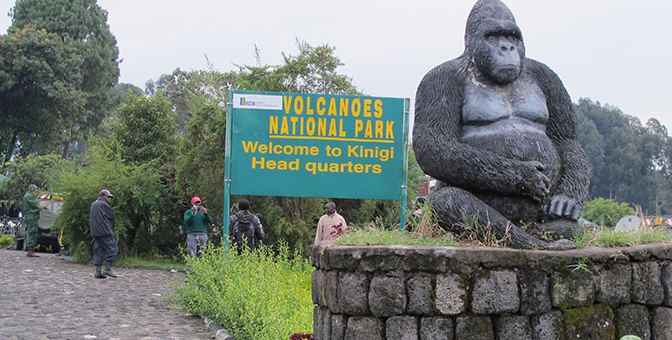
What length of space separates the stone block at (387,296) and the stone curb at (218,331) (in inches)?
122

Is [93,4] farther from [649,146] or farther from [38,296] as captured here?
[649,146]

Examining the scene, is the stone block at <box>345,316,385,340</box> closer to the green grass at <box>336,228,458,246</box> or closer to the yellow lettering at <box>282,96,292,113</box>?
the green grass at <box>336,228,458,246</box>

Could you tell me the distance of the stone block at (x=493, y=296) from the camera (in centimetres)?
→ 441

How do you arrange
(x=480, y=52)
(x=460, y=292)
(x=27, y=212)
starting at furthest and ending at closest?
(x=27, y=212)
(x=480, y=52)
(x=460, y=292)

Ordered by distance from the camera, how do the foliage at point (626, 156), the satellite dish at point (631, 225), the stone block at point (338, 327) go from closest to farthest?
the stone block at point (338, 327) < the satellite dish at point (631, 225) < the foliage at point (626, 156)

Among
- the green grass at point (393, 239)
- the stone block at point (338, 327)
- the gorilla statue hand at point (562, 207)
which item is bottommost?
the stone block at point (338, 327)

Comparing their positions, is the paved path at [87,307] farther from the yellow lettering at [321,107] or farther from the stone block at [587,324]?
the stone block at [587,324]

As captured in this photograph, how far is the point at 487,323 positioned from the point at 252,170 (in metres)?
6.67

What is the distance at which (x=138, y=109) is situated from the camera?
20.1 m

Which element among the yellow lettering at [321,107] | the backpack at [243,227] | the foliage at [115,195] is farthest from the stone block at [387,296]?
the foliage at [115,195]

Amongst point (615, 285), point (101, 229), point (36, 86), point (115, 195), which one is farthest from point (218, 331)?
point (36, 86)

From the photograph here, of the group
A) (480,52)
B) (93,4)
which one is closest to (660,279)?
(480,52)

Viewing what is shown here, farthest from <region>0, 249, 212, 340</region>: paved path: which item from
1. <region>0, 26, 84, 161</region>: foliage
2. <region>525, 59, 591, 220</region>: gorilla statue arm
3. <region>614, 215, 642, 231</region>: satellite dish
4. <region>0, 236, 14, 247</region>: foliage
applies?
<region>0, 26, 84, 161</region>: foliage

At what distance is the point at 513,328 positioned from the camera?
4418 mm
